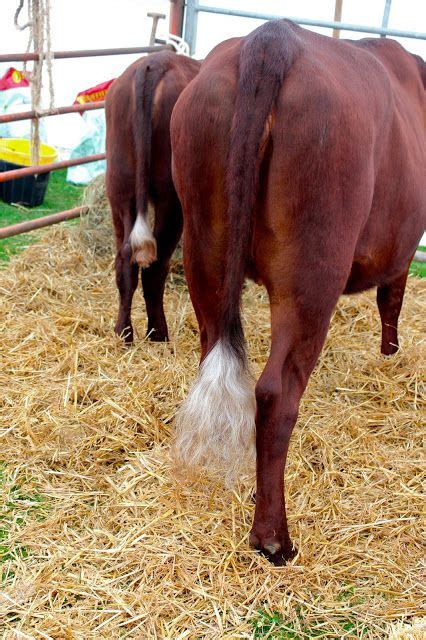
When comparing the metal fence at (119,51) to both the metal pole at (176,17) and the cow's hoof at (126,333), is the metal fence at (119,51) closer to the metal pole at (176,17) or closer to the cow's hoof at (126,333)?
the metal pole at (176,17)

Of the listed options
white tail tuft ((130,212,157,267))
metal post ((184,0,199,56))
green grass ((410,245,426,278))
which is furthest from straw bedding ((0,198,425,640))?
metal post ((184,0,199,56))

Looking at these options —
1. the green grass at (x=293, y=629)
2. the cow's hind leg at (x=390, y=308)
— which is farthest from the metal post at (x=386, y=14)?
the green grass at (x=293, y=629)

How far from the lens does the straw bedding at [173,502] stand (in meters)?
2.24

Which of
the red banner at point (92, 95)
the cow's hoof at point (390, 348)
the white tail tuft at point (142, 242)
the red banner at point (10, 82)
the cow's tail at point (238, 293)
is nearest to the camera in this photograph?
the cow's tail at point (238, 293)

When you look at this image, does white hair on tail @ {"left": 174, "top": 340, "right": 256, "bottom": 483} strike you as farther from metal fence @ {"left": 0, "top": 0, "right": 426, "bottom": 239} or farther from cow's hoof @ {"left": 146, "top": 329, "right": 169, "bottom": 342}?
metal fence @ {"left": 0, "top": 0, "right": 426, "bottom": 239}

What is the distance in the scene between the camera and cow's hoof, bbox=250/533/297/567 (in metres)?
2.45

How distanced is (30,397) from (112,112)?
1.49 meters

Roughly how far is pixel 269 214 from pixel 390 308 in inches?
73.1

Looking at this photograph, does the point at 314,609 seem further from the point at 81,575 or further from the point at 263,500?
the point at 81,575

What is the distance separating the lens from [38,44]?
473cm

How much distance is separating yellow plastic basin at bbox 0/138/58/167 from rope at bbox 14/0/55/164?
40.9 inches

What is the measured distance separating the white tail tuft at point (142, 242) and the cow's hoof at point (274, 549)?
153 cm

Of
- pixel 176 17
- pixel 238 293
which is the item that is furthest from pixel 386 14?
pixel 238 293

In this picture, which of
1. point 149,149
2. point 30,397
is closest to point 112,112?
point 149,149
